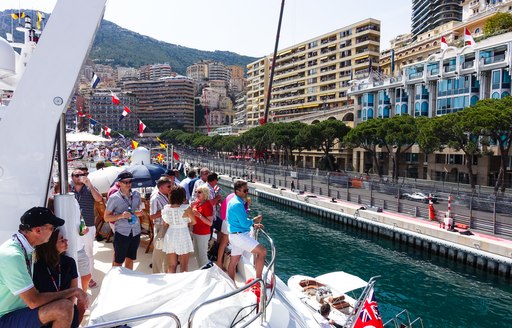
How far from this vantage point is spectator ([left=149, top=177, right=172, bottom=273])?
5.80 meters

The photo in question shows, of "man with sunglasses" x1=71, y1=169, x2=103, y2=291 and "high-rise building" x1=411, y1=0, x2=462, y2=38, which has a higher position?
"high-rise building" x1=411, y1=0, x2=462, y2=38

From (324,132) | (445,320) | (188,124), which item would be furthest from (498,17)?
(188,124)

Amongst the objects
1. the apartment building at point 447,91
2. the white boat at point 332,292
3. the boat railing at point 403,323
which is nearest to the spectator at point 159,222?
the boat railing at point 403,323

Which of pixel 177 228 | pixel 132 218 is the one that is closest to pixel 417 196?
pixel 177 228

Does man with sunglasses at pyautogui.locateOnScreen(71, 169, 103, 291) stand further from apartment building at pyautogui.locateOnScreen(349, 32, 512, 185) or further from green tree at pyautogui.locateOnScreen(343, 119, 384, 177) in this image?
apartment building at pyautogui.locateOnScreen(349, 32, 512, 185)

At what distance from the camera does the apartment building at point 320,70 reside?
7362 cm

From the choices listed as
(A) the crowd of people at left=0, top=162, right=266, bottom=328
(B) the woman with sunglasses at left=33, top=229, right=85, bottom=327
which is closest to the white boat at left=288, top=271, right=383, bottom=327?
(A) the crowd of people at left=0, top=162, right=266, bottom=328

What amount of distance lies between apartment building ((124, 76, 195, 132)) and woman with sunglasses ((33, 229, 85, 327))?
16248 centimetres

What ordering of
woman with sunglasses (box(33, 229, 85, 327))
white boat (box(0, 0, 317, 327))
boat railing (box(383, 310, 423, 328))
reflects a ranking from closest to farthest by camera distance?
woman with sunglasses (box(33, 229, 85, 327)) → white boat (box(0, 0, 317, 327)) → boat railing (box(383, 310, 423, 328))

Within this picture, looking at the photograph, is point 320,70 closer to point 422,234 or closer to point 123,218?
point 422,234

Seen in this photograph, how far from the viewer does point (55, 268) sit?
3352 millimetres

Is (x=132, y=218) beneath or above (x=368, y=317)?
above

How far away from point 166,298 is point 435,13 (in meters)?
126

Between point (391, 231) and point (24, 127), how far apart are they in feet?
74.9
